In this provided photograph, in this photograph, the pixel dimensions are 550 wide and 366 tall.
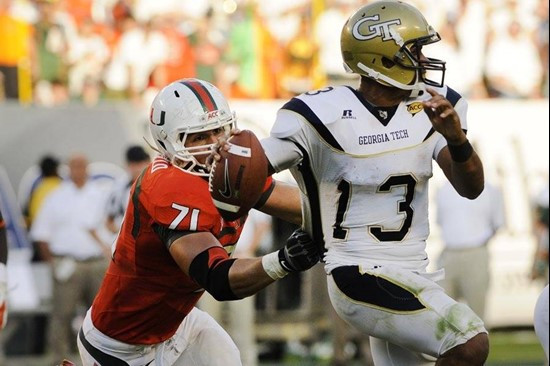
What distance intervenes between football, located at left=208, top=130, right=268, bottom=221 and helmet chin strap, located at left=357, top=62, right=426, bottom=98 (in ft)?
1.81

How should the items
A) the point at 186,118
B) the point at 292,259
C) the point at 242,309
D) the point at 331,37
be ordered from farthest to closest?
1. the point at 331,37
2. the point at 242,309
3. the point at 186,118
4. the point at 292,259

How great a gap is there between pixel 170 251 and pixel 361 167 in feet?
2.54

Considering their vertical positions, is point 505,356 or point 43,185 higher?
point 43,185

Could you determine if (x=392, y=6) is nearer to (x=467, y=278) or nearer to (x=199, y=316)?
(x=199, y=316)

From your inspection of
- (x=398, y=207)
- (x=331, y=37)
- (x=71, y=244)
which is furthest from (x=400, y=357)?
(x=331, y=37)

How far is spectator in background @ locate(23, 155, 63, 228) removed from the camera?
10.8 meters

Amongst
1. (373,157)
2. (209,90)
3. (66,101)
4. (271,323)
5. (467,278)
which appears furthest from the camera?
(66,101)

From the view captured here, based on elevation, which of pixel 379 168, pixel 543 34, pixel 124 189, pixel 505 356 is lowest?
pixel 505 356

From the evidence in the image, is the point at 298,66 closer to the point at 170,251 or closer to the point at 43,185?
the point at 43,185

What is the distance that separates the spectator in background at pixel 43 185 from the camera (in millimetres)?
10781

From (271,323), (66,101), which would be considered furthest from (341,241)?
(66,101)

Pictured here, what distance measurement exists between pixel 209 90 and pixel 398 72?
0.82 m

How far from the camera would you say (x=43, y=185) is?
1086 cm

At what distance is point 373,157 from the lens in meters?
4.54
